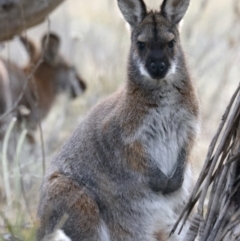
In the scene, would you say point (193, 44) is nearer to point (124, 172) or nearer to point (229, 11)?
point (229, 11)

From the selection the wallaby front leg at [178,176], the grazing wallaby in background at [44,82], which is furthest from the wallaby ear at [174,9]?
the grazing wallaby in background at [44,82]

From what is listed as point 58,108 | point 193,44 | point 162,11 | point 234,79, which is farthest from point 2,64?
point 162,11

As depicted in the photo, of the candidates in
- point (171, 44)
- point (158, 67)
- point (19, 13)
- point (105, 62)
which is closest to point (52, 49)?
point (105, 62)

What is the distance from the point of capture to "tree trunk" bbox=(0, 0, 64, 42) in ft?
17.2

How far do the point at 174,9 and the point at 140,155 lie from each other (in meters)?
0.92

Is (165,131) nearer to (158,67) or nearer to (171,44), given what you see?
(158,67)

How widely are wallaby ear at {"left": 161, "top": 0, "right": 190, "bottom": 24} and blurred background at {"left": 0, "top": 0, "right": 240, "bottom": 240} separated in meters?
1.24

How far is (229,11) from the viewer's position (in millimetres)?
10883

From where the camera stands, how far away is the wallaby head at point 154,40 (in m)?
4.63

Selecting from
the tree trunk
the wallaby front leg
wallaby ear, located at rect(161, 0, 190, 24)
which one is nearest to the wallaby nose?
wallaby ear, located at rect(161, 0, 190, 24)

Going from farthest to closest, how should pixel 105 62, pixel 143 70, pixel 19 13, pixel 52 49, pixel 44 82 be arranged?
pixel 44 82 < pixel 52 49 < pixel 105 62 < pixel 19 13 < pixel 143 70

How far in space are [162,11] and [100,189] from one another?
1.16 meters

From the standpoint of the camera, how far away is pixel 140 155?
15.5 ft

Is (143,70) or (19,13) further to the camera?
(19,13)
